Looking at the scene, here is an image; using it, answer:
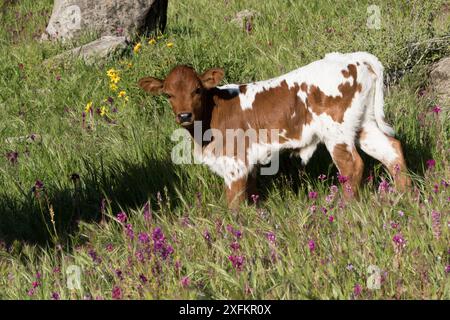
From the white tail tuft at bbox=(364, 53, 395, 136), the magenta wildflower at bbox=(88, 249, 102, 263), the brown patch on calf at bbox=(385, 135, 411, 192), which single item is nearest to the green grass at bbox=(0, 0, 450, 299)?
the magenta wildflower at bbox=(88, 249, 102, 263)

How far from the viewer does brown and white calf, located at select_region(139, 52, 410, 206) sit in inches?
231

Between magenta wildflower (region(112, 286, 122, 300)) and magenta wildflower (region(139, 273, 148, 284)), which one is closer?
magenta wildflower (region(112, 286, 122, 300))

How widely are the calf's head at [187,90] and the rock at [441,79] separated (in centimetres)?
261

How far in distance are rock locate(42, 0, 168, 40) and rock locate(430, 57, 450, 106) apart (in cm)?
515

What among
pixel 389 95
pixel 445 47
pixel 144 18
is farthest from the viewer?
pixel 144 18

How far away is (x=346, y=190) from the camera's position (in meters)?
5.51

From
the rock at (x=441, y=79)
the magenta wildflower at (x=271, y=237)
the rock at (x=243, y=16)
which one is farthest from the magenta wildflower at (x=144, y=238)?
the rock at (x=243, y=16)

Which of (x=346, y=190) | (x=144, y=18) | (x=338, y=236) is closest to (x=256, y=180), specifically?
(x=346, y=190)

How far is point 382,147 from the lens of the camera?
236 inches

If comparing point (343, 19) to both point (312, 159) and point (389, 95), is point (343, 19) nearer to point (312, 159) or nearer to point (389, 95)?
point (389, 95)

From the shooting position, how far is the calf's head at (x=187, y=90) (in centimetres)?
584

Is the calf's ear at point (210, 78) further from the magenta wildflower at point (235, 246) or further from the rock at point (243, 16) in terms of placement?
the rock at point (243, 16)

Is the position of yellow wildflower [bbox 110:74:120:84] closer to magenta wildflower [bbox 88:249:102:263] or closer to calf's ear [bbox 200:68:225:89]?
calf's ear [bbox 200:68:225:89]

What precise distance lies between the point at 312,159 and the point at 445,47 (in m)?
2.48
